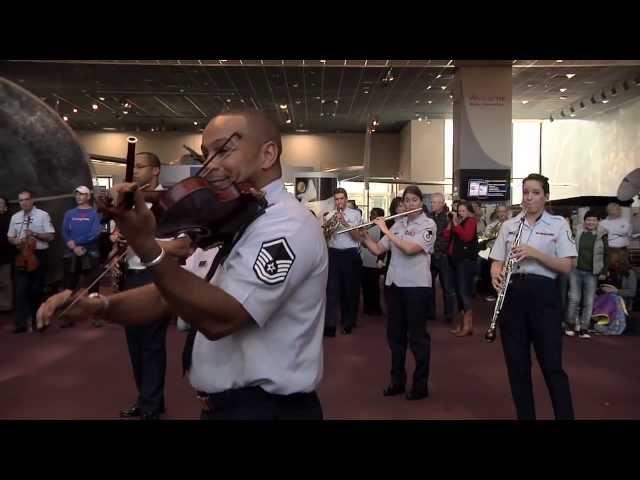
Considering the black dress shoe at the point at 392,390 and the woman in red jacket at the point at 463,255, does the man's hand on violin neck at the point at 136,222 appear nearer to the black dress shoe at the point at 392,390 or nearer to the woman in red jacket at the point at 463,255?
the black dress shoe at the point at 392,390

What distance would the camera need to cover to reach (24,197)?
9.16 feet

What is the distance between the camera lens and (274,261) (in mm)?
1454

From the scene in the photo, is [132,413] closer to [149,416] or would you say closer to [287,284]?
[149,416]

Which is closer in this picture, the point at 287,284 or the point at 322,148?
the point at 287,284

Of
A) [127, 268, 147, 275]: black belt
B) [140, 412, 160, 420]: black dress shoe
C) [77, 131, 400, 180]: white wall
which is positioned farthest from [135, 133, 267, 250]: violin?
[77, 131, 400, 180]: white wall

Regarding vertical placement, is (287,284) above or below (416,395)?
above

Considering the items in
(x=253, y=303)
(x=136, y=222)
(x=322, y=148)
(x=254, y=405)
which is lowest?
(x=254, y=405)

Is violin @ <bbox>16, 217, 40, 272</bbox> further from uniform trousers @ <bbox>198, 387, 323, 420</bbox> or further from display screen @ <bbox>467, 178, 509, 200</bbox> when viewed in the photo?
display screen @ <bbox>467, 178, 509, 200</bbox>

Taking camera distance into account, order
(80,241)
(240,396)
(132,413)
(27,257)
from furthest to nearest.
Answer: (27,257)
(80,241)
(132,413)
(240,396)

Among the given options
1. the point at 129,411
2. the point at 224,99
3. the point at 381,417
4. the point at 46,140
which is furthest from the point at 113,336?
the point at 224,99

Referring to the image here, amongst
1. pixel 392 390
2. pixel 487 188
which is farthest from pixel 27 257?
pixel 487 188

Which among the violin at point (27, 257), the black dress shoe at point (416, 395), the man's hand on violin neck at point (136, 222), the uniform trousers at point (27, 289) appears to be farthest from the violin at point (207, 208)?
the uniform trousers at point (27, 289)

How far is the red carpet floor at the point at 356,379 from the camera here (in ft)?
14.7

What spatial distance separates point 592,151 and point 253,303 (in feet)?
65.5
